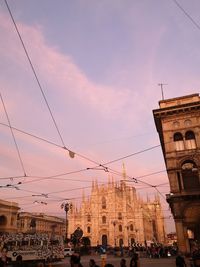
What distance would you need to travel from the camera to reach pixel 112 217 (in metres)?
77.0

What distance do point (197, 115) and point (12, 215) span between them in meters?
45.1

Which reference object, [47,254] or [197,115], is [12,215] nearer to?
[47,254]

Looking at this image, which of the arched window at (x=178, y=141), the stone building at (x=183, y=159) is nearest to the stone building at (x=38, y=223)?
the stone building at (x=183, y=159)

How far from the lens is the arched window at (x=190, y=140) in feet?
91.9

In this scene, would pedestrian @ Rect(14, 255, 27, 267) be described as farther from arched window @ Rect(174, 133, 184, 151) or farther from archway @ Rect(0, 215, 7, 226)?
archway @ Rect(0, 215, 7, 226)

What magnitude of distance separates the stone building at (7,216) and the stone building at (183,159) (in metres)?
39.4

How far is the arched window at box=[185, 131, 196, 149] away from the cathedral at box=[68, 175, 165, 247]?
48.7 m

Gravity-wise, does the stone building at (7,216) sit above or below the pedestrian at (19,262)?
above

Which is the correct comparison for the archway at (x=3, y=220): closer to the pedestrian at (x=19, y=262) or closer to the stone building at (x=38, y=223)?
the stone building at (x=38, y=223)

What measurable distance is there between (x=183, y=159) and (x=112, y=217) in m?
53.7

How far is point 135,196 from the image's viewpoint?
81.8 meters

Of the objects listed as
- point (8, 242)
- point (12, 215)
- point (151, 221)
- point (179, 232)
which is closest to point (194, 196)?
point (179, 232)

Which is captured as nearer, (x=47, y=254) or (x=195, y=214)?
(x=47, y=254)

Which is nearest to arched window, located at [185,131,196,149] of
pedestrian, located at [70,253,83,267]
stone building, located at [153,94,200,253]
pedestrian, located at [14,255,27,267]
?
stone building, located at [153,94,200,253]
